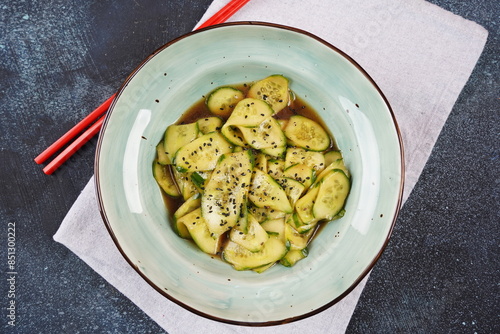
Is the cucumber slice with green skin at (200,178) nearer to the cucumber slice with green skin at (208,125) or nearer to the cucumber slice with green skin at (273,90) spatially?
the cucumber slice with green skin at (208,125)

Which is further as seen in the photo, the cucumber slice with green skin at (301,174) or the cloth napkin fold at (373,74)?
the cloth napkin fold at (373,74)

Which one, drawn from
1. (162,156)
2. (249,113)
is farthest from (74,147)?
(249,113)

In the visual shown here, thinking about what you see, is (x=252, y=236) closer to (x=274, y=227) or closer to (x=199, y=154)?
(x=274, y=227)

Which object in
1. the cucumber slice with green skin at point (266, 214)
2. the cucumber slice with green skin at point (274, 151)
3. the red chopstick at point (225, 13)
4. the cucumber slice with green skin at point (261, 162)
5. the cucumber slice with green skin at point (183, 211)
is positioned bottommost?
the cucumber slice with green skin at point (266, 214)

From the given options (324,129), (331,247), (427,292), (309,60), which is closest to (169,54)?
(309,60)

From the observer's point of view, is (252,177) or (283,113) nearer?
(252,177)

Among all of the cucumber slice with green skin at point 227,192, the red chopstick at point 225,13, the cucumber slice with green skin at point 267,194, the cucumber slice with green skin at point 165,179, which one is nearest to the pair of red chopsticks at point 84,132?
the red chopstick at point 225,13

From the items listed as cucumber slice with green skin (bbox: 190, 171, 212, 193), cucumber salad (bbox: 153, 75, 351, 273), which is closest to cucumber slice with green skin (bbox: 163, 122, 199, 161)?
cucumber salad (bbox: 153, 75, 351, 273)
